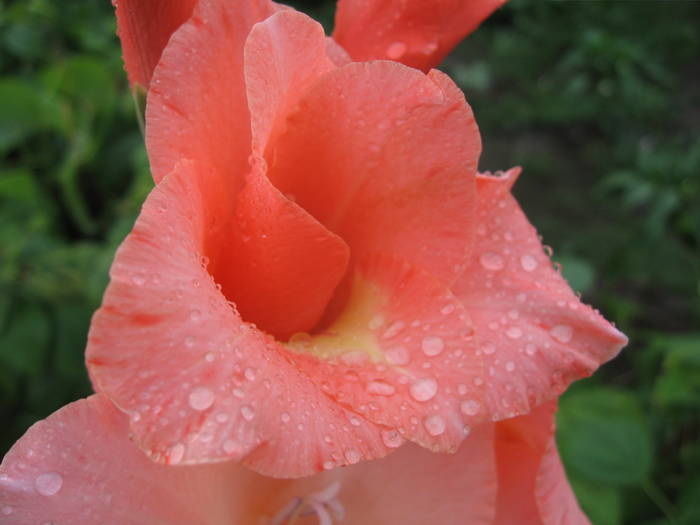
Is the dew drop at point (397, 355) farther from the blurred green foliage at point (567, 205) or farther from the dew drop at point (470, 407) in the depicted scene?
the blurred green foliage at point (567, 205)

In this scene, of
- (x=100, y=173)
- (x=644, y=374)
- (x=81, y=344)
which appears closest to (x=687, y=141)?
(x=644, y=374)

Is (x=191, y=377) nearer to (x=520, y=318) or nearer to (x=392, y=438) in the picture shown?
(x=392, y=438)

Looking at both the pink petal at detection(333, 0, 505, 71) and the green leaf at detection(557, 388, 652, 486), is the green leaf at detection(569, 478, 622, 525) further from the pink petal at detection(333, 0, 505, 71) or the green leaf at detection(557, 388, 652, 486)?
the pink petal at detection(333, 0, 505, 71)

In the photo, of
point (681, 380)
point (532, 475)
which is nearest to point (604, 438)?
point (681, 380)

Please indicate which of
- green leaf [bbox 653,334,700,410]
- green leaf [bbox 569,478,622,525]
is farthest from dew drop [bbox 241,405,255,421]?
green leaf [bbox 653,334,700,410]

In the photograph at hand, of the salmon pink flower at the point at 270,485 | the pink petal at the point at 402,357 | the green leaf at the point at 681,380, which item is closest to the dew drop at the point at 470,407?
the pink petal at the point at 402,357

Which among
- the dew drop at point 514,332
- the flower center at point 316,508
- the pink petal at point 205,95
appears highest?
the pink petal at point 205,95

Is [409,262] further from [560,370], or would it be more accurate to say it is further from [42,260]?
[42,260]
